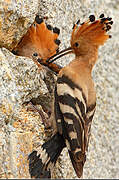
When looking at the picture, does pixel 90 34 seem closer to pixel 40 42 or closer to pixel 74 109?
pixel 40 42

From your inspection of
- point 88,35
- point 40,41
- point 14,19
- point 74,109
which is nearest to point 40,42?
point 40,41

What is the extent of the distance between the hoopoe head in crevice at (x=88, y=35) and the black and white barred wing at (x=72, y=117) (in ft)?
0.95

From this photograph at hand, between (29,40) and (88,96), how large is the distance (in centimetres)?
52

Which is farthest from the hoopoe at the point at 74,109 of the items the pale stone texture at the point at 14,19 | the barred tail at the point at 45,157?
the pale stone texture at the point at 14,19

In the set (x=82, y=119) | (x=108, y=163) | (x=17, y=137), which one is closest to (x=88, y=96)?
(x=82, y=119)

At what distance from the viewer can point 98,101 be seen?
3.28 meters

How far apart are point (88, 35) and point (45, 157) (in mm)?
821

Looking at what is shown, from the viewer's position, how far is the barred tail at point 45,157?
2107 millimetres

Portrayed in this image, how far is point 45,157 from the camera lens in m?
2.21

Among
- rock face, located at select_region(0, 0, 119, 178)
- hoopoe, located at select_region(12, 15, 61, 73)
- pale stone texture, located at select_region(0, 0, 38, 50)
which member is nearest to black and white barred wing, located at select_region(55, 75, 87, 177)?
rock face, located at select_region(0, 0, 119, 178)

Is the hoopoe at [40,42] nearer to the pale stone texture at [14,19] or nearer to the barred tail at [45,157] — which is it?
the pale stone texture at [14,19]

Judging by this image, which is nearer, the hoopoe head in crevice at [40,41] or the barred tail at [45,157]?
the barred tail at [45,157]

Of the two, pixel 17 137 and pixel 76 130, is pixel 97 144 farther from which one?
pixel 17 137

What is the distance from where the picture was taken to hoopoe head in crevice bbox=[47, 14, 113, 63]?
7.73ft
